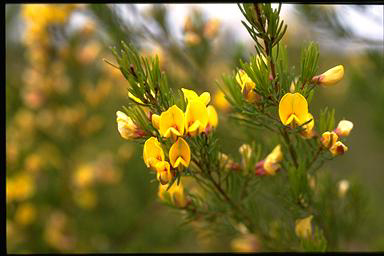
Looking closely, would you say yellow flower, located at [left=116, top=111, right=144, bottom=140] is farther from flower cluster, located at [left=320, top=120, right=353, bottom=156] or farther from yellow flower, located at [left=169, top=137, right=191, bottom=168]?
flower cluster, located at [left=320, top=120, right=353, bottom=156]

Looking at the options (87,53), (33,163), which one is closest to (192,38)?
(87,53)

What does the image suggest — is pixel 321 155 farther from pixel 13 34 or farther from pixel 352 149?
pixel 352 149

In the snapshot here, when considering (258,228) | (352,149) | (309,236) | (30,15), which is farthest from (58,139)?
(352,149)

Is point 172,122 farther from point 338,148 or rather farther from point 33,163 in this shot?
point 33,163

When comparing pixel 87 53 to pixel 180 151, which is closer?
pixel 180 151

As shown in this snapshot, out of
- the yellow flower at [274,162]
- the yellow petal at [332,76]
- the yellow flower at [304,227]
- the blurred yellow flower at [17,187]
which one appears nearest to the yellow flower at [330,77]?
the yellow petal at [332,76]

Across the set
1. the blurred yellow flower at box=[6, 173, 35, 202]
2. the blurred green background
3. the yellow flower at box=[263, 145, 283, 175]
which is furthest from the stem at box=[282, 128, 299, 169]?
the blurred yellow flower at box=[6, 173, 35, 202]
